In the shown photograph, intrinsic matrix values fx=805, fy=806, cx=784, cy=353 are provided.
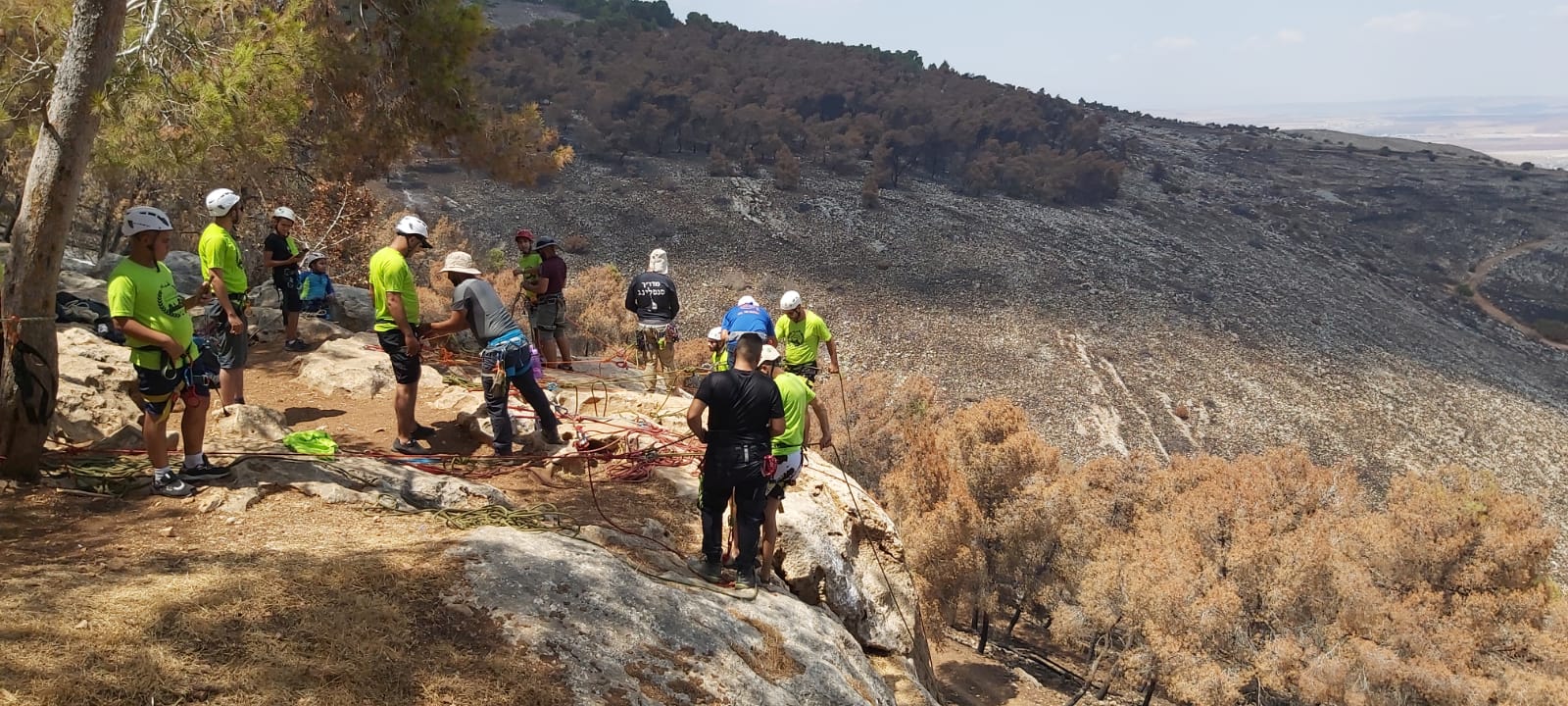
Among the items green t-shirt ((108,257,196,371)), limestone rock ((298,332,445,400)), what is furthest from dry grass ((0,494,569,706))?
limestone rock ((298,332,445,400))

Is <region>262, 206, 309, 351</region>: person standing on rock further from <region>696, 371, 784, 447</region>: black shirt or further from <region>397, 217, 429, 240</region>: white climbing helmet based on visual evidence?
<region>696, 371, 784, 447</region>: black shirt

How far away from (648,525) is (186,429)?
3.16 meters

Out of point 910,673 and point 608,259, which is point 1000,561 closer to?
point 910,673

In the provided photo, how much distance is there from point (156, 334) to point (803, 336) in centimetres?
558

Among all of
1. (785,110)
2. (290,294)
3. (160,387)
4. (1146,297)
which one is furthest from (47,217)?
(785,110)

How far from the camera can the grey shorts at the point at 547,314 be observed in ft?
30.9

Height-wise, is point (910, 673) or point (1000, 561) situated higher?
point (910, 673)

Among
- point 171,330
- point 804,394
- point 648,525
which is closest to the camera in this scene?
point 171,330

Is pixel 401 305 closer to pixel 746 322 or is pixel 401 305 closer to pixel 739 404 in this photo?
pixel 739 404

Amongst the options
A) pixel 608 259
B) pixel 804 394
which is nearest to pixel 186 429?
pixel 804 394

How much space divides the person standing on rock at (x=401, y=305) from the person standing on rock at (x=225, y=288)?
1.39 metres

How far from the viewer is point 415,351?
20.1ft

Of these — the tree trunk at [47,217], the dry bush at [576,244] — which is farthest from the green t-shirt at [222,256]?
the dry bush at [576,244]

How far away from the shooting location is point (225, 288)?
6.56 meters
